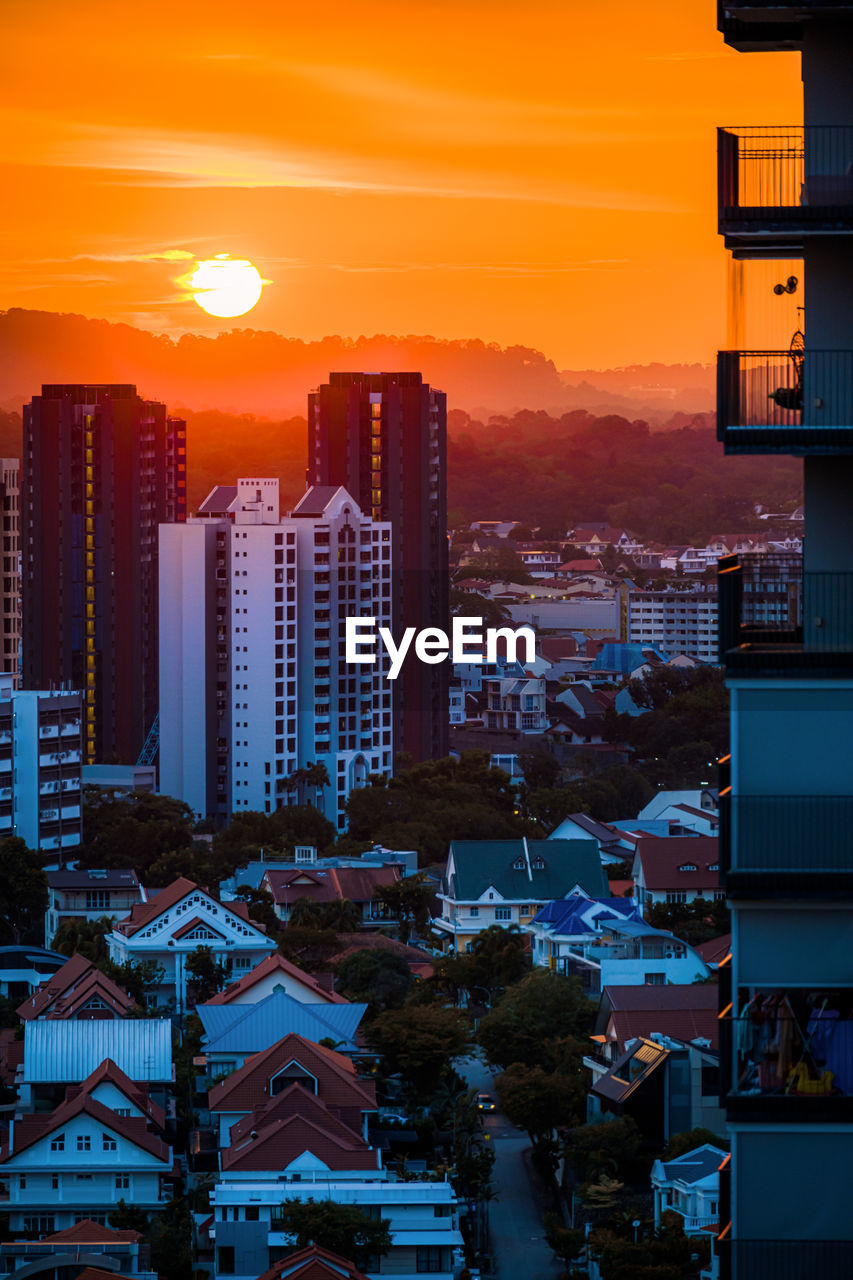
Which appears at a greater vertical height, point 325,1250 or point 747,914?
point 747,914

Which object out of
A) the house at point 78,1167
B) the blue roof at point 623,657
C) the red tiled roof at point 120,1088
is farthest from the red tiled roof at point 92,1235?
the blue roof at point 623,657

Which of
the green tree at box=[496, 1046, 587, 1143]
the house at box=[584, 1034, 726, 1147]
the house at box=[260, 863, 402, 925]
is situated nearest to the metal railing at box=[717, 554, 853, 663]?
the house at box=[584, 1034, 726, 1147]

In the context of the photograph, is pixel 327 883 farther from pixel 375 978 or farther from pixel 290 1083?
pixel 290 1083

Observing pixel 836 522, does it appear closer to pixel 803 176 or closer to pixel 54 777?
pixel 803 176

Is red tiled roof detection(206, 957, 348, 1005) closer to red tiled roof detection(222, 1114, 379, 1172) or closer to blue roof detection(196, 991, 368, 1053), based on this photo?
blue roof detection(196, 991, 368, 1053)

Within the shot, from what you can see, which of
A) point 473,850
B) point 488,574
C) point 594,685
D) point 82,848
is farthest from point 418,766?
point 488,574
